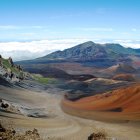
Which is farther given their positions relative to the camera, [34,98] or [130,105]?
[34,98]

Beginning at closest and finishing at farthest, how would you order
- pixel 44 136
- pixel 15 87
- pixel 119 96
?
pixel 44 136 → pixel 119 96 → pixel 15 87

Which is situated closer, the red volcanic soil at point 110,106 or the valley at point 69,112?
the valley at point 69,112

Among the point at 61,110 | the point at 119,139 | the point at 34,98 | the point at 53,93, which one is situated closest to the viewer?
the point at 119,139

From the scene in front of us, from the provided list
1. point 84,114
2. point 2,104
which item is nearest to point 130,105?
point 84,114

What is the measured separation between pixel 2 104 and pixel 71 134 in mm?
31973

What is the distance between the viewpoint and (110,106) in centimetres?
13475

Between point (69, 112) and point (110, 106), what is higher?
point (110, 106)

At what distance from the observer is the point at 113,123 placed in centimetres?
10262

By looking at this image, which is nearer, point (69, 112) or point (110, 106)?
point (69, 112)

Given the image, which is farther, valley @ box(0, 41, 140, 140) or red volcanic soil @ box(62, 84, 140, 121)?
red volcanic soil @ box(62, 84, 140, 121)

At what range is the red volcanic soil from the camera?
4481 inches

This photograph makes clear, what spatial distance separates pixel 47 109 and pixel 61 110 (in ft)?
17.2

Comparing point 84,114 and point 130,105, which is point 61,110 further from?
point 130,105

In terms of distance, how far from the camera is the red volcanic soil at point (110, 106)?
113812 mm
